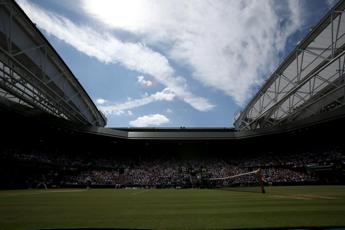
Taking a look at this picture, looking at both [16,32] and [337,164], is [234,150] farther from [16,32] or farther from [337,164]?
[16,32]

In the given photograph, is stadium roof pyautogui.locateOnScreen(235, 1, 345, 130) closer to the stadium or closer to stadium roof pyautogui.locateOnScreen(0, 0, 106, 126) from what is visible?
the stadium

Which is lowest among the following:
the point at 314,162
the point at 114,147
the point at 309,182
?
the point at 309,182

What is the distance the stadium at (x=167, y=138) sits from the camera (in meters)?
29.0

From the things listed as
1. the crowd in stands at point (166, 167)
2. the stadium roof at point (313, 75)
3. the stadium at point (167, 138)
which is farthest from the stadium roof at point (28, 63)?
the stadium roof at point (313, 75)

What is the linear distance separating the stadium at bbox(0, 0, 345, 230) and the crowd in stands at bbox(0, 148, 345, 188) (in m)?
0.21

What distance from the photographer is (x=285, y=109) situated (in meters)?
48.8

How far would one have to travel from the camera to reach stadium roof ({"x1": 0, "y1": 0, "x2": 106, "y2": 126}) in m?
22.5

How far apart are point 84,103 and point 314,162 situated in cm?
4114

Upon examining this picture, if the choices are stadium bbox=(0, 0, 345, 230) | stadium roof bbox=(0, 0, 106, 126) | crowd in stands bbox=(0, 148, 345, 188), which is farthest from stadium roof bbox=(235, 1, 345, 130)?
stadium roof bbox=(0, 0, 106, 126)

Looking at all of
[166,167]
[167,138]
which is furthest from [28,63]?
[166,167]

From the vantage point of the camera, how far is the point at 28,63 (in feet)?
92.8

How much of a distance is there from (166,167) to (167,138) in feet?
21.1

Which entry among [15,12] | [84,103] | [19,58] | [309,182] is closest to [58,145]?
[84,103]

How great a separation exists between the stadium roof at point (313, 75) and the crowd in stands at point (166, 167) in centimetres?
891
